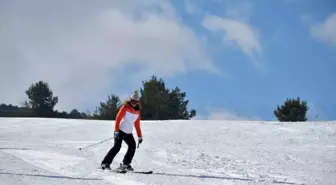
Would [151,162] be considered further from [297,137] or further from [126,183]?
[297,137]

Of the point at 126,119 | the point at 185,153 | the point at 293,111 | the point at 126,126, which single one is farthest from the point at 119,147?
the point at 293,111

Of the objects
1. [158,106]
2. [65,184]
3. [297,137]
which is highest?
[158,106]

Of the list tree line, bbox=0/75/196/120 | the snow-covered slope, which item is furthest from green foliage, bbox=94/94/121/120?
the snow-covered slope

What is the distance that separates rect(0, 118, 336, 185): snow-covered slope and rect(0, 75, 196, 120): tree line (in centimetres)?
2348

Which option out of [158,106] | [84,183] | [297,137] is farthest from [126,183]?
[158,106]

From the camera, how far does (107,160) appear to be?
956cm

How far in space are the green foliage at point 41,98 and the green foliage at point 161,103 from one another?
1424 centimetres

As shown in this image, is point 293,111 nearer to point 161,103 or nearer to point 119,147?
point 161,103

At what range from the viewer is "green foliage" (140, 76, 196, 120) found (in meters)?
46.9

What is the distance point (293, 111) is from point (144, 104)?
15.7 metres

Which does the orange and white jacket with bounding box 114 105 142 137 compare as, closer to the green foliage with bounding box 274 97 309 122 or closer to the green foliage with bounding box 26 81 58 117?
the green foliage with bounding box 274 97 309 122

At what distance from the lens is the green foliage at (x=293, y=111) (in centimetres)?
4278

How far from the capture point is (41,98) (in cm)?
5766

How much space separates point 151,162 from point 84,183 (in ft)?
13.3
